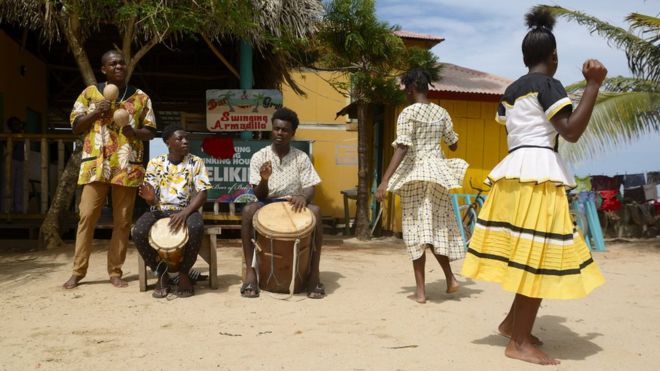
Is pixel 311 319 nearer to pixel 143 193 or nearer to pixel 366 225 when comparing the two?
pixel 143 193

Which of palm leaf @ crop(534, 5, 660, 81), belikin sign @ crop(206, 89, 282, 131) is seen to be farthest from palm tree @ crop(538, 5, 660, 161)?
belikin sign @ crop(206, 89, 282, 131)

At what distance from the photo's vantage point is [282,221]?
14.0 feet

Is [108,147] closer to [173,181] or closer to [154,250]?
[173,181]

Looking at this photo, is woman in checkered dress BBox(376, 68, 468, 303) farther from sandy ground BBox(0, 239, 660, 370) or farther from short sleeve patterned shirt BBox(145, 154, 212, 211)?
short sleeve patterned shirt BBox(145, 154, 212, 211)

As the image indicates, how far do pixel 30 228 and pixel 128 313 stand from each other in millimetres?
4401

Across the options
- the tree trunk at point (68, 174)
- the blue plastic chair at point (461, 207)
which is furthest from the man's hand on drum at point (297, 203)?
the blue plastic chair at point (461, 207)

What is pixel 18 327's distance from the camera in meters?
3.45

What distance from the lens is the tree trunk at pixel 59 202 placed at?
22.0ft

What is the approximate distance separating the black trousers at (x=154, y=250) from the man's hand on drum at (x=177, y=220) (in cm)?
6

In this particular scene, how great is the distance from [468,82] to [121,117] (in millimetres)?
7216

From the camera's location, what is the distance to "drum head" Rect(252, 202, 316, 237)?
13.7ft

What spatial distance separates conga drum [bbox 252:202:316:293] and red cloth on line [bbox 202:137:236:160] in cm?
444

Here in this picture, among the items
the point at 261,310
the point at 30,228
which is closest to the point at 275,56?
the point at 30,228

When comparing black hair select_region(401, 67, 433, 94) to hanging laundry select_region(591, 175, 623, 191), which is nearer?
black hair select_region(401, 67, 433, 94)
